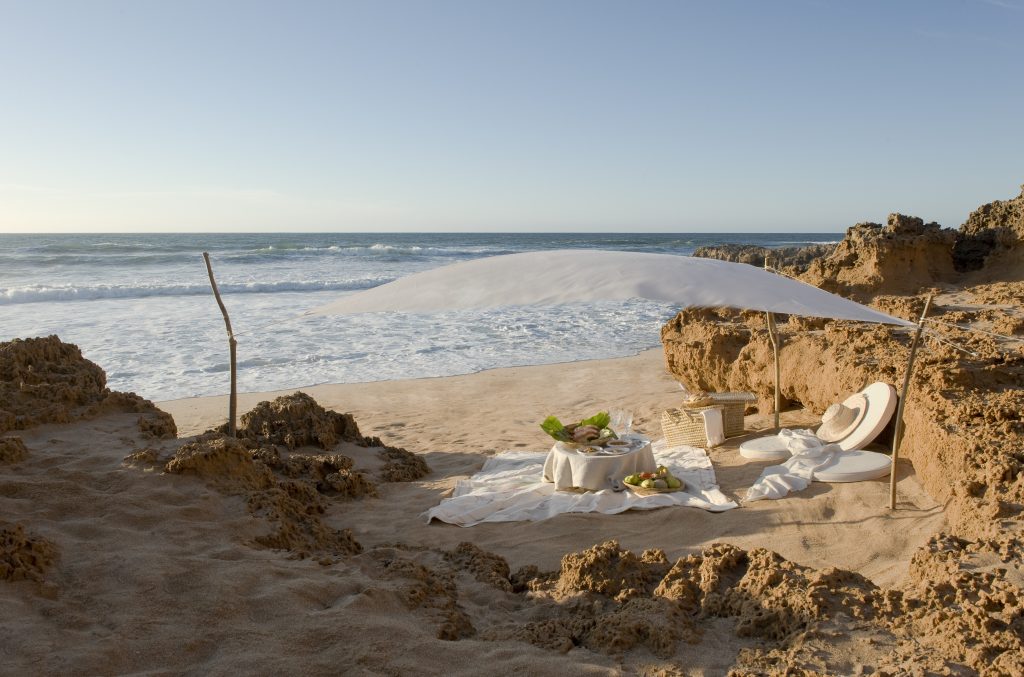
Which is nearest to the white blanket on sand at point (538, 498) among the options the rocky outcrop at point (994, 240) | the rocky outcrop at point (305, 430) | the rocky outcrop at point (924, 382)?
the rocky outcrop at point (305, 430)

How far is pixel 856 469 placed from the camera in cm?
528

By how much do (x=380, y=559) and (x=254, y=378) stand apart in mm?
7471

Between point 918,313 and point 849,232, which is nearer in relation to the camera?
point 918,313

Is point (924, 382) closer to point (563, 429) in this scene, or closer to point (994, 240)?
point (563, 429)

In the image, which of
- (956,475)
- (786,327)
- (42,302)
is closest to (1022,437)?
(956,475)

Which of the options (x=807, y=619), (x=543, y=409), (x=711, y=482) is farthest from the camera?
(x=543, y=409)

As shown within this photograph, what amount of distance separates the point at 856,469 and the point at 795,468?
438 mm

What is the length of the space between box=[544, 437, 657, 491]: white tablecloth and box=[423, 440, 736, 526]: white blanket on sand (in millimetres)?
106

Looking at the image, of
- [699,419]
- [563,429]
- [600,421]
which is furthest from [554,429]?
[699,419]

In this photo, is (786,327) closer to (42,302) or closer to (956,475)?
(956,475)

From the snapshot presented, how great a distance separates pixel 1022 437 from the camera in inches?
182

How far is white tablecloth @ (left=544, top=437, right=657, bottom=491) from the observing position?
18.5 feet

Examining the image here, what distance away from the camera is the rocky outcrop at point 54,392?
18.2 feet

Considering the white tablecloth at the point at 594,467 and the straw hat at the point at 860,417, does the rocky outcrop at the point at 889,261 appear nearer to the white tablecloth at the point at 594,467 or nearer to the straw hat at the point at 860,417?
the straw hat at the point at 860,417
